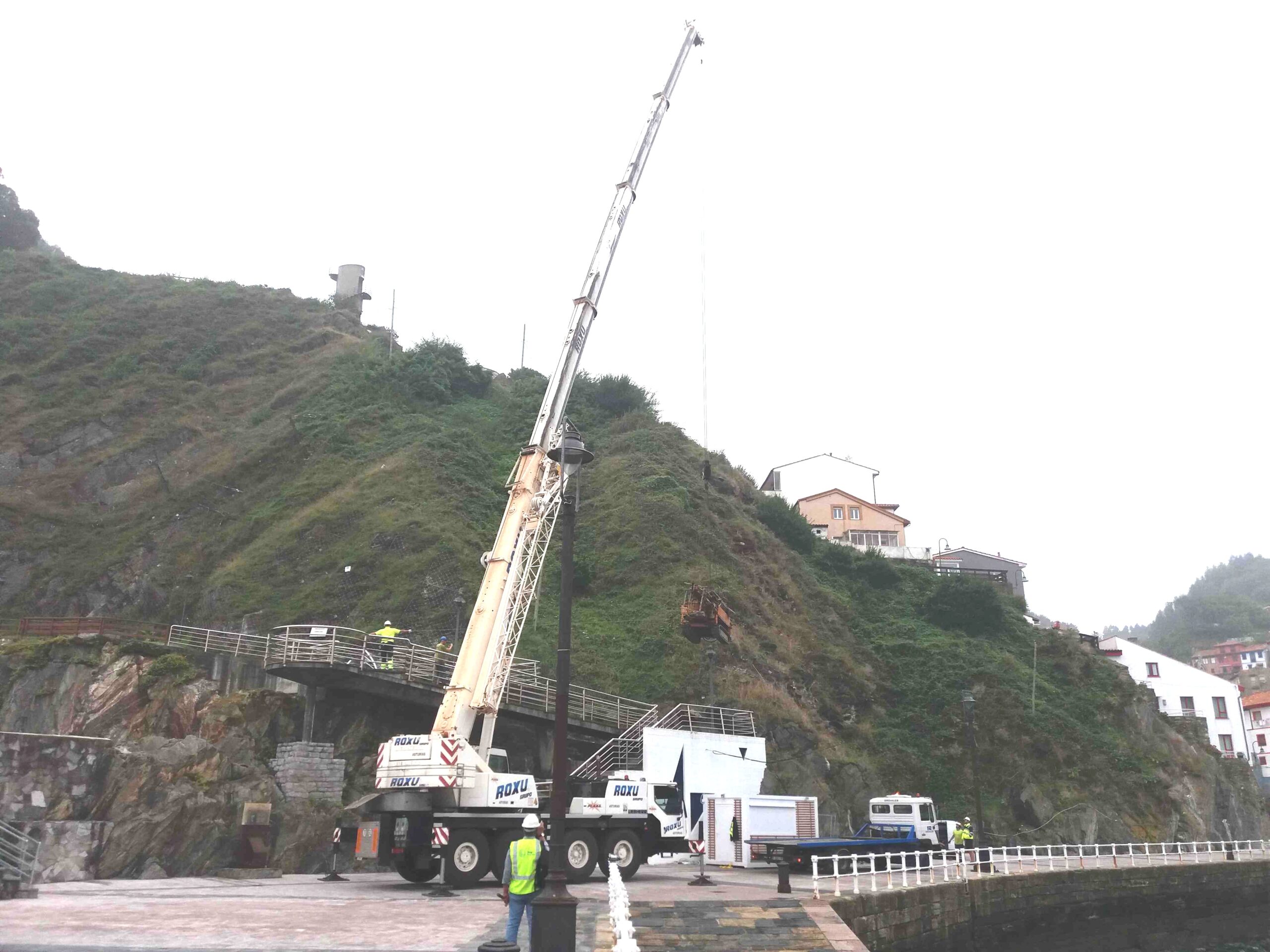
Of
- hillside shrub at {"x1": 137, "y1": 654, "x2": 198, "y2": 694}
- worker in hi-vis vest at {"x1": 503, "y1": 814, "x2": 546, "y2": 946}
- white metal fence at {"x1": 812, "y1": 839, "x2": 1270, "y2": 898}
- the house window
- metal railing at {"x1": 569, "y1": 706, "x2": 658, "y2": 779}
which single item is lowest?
white metal fence at {"x1": 812, "y1": 839, "x2": 1270, "y2": 898}

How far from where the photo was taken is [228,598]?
3834cm

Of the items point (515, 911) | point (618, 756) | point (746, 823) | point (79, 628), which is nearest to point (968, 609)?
point (618, 756)

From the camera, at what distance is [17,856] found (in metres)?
18.0

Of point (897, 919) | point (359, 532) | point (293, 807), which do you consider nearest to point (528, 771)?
point (293, 807)

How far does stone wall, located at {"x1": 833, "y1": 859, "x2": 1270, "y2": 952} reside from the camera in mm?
18797

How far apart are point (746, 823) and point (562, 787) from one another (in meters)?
16.1

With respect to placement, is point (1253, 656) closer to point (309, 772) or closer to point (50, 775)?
point (309, 772)

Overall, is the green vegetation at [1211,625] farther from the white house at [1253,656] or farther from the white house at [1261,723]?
the white house at [1261,723]

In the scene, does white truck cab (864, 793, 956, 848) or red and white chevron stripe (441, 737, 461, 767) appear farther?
white truck cab (864, 793, 956, 848)

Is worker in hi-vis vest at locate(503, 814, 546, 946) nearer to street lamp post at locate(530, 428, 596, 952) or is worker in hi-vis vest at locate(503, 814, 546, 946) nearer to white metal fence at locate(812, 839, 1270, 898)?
street lamp post at locate(530, 428, 596, 952)

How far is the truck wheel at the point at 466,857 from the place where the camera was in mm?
19516

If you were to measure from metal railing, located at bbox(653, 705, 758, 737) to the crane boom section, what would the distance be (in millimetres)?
10450

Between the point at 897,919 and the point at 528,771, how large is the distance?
44.7 ft

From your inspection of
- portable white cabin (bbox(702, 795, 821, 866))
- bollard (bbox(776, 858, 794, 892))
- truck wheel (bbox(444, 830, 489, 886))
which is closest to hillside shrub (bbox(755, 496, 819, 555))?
portable white cabin (bbox(702, 795, 821, 866))
